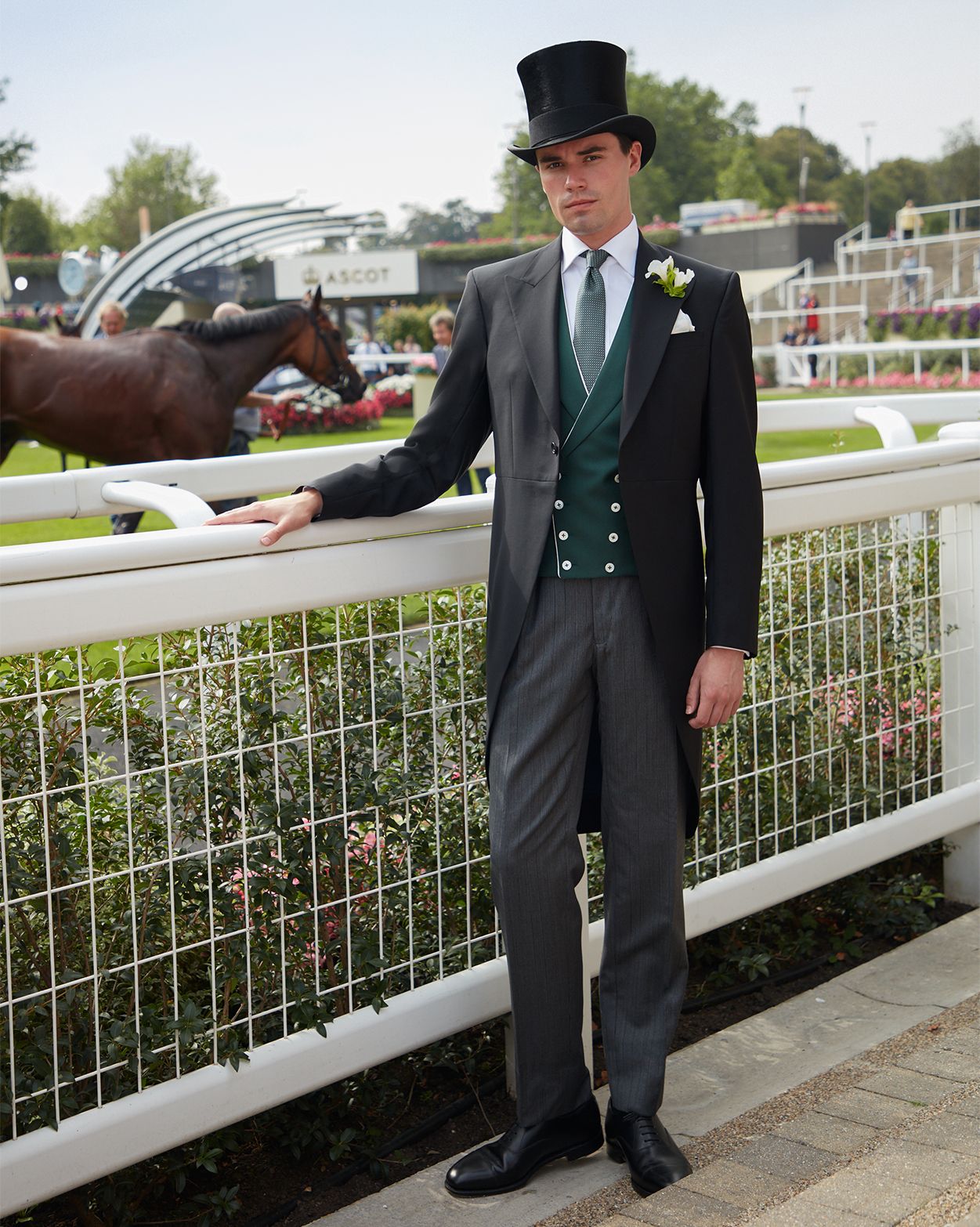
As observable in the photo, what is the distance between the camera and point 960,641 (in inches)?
144

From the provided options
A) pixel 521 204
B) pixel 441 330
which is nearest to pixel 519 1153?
pixel 441 330

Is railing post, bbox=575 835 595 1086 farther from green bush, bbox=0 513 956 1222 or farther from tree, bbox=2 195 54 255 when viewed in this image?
tree, bbox=2 195 54 255

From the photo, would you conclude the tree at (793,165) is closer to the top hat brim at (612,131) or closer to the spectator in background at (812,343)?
the spectator in background at (812,343)

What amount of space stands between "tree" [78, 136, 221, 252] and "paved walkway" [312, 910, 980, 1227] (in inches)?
3650

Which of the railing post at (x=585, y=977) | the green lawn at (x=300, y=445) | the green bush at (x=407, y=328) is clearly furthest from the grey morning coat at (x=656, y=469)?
the green bush at (x=407, y=328)

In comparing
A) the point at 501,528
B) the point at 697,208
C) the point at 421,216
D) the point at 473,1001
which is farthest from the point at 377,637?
the point at 421,216

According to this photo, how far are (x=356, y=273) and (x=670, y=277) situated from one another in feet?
142

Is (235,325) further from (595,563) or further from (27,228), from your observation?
(27,228)

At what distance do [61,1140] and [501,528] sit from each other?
119 centimetres

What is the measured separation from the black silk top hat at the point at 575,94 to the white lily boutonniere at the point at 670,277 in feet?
0.79

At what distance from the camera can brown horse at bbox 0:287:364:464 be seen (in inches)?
336

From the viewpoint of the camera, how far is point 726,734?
3.13 metres

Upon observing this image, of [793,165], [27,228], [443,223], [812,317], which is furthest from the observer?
[793,165]

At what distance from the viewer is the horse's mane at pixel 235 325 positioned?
28.9 feet
